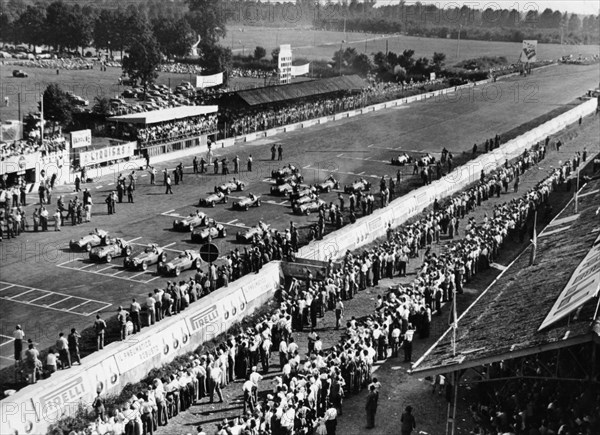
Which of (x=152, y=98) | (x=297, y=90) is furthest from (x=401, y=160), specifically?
(x=152, y=98)

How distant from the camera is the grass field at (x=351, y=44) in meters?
128

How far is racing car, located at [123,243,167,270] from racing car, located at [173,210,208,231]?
524 cm

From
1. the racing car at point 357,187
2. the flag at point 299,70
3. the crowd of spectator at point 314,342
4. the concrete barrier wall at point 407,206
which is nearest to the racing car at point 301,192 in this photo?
the racing car at point 357,187

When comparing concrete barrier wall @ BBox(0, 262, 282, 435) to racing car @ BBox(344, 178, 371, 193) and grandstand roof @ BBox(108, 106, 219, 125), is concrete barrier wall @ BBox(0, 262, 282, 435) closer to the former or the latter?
racing car @ BBox(344, 178, 371, 193)

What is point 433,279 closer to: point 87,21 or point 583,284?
point 583,284

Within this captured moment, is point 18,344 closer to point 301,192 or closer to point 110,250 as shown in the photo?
point 110,250

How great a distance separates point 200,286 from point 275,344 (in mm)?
4411

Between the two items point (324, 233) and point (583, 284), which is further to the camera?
point (324, 233)

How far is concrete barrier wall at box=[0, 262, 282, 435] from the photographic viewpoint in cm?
2069

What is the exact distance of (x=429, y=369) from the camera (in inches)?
786

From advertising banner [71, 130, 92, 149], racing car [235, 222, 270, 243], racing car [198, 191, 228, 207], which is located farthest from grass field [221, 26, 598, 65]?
racing car [235, 222, 270, 243]

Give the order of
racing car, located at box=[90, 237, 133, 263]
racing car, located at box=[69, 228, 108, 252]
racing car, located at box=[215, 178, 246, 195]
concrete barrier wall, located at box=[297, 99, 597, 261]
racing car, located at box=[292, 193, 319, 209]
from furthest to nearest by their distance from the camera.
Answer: racing car, located at box=[215, 178, 246, 195] < racing car, located at box=[292, 193, 319, 209] < concrete barrier wall, located at box=[297, 99, 597, 261] < racing car, located at box=[69, 228, 108, 252] < racing car, located at box=[90, 237, 133, 263]

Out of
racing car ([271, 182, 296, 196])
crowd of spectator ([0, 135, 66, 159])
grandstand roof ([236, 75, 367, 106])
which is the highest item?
grandstand roof ([236, 75, 367, 106])

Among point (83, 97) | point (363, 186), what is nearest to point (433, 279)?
point (363, 186)
